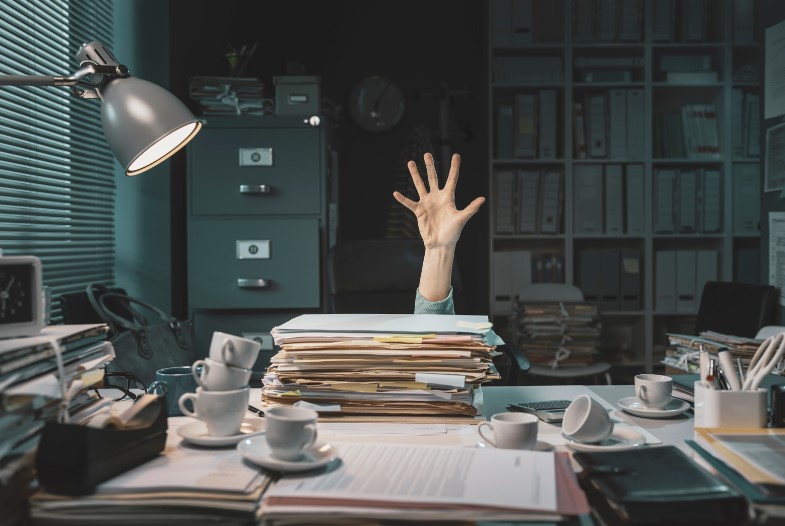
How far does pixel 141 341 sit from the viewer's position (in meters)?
2.22

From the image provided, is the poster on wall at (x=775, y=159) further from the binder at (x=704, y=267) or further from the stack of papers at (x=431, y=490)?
the stack of papers at (x=431, y=490)

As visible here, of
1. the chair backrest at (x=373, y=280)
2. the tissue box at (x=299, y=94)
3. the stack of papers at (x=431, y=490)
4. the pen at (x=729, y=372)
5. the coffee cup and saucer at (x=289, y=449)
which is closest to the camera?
the stack of papers at (x=431, y=490)

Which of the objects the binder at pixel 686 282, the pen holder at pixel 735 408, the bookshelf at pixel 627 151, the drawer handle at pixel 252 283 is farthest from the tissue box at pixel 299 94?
the pen holder at pixel 735 408

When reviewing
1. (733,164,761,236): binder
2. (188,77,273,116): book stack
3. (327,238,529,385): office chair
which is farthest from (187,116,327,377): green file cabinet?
(733,164,761,236): binder

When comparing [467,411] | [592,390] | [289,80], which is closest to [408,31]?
[289,80]

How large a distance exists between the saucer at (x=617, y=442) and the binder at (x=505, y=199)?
2.77 metres

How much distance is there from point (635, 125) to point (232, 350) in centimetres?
328

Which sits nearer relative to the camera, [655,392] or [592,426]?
[592,426]

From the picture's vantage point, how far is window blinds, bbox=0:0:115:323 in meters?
2.14

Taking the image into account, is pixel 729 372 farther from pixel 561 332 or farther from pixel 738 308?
pixel 561 332

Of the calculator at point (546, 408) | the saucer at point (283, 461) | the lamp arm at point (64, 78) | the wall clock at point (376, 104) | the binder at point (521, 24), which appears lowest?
the calculator at point (546, 408)

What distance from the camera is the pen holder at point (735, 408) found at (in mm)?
1021

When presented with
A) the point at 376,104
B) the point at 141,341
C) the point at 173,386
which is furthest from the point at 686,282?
the point at 173,386

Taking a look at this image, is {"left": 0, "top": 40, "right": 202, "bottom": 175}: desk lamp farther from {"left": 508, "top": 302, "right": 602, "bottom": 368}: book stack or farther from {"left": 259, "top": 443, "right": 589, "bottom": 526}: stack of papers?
{"left": 508, "top": 302, "right": 602, "bottom": 368}: book stack
